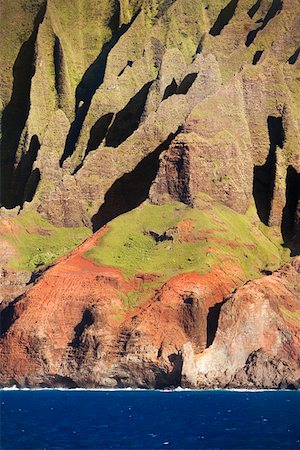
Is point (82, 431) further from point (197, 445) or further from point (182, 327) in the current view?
point (182, 327)

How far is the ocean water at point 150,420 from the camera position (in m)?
124

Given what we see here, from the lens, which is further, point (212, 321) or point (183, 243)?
point (183, 243)

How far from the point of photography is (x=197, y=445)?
122 metres

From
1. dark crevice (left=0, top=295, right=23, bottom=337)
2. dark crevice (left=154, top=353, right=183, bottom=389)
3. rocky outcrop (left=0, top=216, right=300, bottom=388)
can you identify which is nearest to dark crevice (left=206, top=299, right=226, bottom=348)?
rocky outcrop (left=0, top=216, right=300, bottom=388)

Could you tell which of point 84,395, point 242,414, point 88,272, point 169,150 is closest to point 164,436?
point 242,414

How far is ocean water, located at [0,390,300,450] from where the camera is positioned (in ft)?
406

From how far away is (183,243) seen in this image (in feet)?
599

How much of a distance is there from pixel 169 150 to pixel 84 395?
3988cm

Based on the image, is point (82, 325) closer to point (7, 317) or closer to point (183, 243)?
point (7, 317)

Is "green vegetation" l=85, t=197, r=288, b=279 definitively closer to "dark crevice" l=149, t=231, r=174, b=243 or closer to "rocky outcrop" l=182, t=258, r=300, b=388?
"dark crevice" l=149, t=231, r=174, b=243

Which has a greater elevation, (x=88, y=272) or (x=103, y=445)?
(x=88, y=272)

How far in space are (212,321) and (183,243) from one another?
1465 centimetres

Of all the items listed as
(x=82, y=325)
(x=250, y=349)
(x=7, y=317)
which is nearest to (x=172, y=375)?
(x=250, y=349)

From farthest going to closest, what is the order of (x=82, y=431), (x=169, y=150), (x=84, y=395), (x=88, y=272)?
(x=169, y=150) < (x=88, y=272) < (x=84, y=395) < (x=82, y=431)
